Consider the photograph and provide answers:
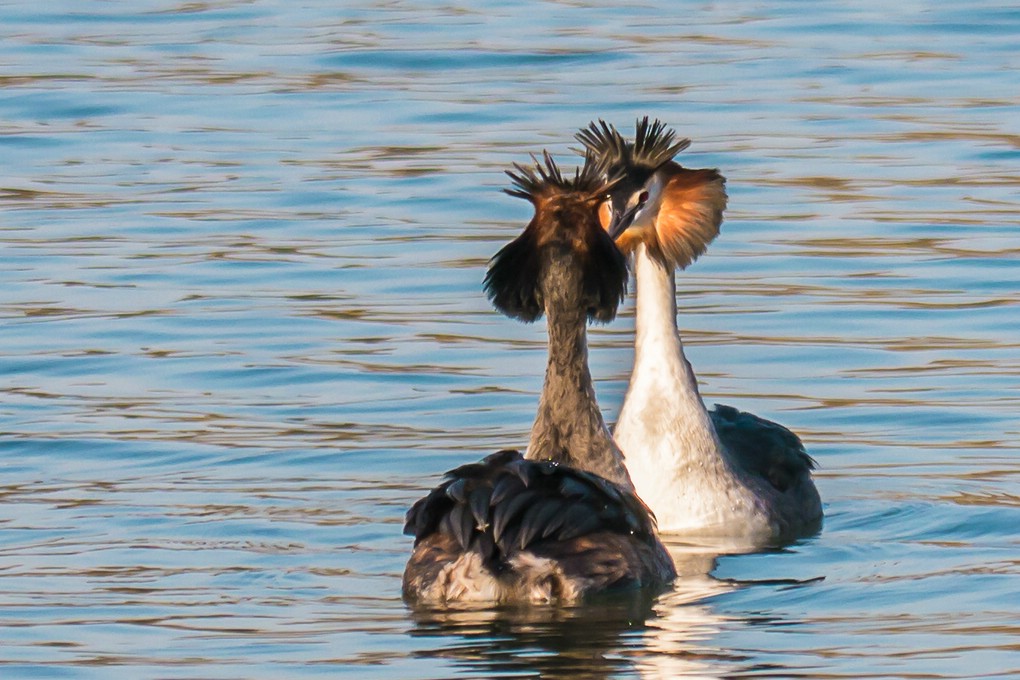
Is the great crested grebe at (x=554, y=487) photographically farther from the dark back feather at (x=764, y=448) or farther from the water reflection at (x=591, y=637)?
the dark back feather at (x=764, y=448)

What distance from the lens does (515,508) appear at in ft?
26.3

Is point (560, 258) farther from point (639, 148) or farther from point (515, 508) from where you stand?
point (639, 148)

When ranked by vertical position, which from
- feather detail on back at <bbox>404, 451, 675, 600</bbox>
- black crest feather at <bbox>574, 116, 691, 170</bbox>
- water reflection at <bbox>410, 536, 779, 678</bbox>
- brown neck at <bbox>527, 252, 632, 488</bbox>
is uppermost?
black crest feather at <bbox>574, 116, 691, 170</bbox>

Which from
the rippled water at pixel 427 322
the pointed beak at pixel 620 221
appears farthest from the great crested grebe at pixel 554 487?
the pointed beak at pixel 620 221

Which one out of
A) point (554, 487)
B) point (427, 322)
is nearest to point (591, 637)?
point (554, 487)

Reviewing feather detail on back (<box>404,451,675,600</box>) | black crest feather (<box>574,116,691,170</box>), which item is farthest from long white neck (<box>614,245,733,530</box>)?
feather detail on back (<box>404,451,675,600</box>)

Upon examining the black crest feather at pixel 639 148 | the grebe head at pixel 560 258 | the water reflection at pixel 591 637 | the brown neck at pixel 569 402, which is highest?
the black crest feather at pixel 639 148

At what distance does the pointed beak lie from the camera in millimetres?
10344

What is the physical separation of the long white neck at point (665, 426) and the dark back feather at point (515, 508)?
5.29ft

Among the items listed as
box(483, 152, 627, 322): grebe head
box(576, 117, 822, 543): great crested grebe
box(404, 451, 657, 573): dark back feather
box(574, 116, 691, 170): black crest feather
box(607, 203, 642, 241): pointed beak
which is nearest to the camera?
box(404, 451, 657, 573): dark back feather

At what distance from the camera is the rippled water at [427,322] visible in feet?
26.7

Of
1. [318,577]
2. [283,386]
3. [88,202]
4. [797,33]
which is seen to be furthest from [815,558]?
[797,33]

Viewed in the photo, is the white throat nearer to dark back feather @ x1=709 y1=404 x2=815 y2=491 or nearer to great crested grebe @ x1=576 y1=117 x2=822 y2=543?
great crested grebe @ x1=576 y1=117 x2=822 y2=543

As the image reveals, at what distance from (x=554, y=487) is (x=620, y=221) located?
2457mm
